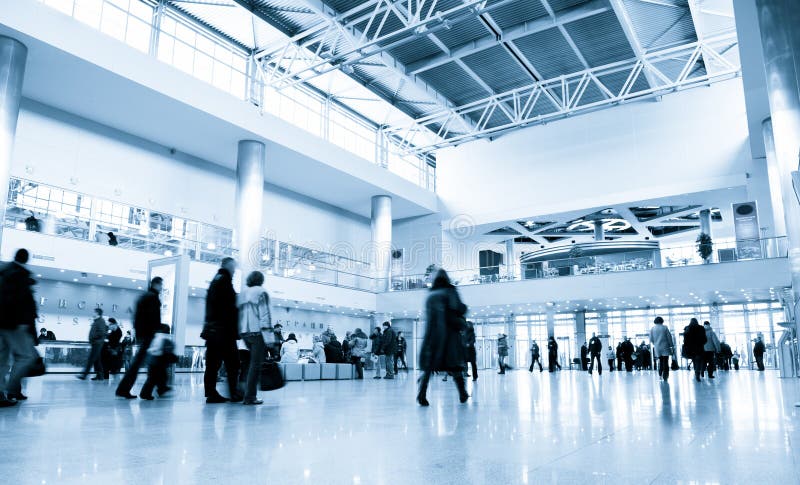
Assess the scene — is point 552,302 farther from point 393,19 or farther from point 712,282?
point 393,19

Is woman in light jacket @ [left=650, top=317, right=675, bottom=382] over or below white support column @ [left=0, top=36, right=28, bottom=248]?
below

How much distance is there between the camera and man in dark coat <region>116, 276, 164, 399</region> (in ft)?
26.3

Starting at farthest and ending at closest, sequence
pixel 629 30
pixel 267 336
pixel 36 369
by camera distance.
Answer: pixel 629 30, pixel 267 336, pixel 36 369

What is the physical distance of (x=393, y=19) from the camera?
25.8 metres

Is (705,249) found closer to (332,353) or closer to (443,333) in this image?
(332,353)

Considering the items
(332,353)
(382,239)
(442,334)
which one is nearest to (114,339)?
(332,353)

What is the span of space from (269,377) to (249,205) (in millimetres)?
18460

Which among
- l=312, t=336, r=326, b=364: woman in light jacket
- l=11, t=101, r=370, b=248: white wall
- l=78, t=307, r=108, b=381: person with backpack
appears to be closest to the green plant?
l=312, t=336, r=326, b=364: woman in light jacket

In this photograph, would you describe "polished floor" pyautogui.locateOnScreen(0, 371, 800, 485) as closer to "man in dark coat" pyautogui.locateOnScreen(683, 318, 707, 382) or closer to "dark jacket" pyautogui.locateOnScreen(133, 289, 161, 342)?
"dark jacket" pyautogui.locateOnScreen(133, 289, 161, 342)

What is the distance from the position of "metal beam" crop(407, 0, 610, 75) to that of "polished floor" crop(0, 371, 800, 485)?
837 inches

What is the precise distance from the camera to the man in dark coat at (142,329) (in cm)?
802

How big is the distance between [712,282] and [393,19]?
1750 centimetres

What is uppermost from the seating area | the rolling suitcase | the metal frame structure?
the metal frame structure

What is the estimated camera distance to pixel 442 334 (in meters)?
7.46
